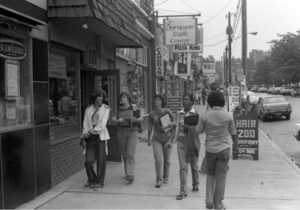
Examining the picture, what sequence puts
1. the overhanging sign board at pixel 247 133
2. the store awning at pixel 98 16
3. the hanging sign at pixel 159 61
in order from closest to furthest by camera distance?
the store awning at pixel 98 16 < the overhanging sign board at pixel 247 133 < the hanging sign at pixel 159 61

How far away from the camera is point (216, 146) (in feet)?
16.6

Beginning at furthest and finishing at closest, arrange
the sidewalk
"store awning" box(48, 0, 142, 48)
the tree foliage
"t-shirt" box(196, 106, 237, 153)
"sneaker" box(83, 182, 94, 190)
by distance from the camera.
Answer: the tree foliage → "sneaker" box(83, 182, 94, 190) → "store awning" box(48, 0, 142, 48) → the sidewalk → "t-shirt" box(196, 106, 237, 153)

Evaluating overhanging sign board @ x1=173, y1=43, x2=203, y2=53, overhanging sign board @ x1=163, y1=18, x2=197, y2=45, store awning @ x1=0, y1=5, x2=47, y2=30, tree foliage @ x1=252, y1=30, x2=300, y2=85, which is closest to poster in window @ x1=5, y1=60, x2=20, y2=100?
store awning @ x1=0, y1=5, x2=47, y2=30

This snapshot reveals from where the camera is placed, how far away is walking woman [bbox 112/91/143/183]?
703cm

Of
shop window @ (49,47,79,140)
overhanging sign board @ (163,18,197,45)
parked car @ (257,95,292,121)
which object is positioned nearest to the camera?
shop window @ (49,47,79,140)

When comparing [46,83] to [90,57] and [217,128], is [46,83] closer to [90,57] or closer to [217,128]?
[90,57]

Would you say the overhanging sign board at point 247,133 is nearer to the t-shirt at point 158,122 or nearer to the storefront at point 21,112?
the t-shirt at point 158,122

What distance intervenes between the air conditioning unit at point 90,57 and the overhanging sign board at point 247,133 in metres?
3.87

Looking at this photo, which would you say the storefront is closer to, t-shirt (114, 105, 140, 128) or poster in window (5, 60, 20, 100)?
poster in window (5, 60, 20, 100)

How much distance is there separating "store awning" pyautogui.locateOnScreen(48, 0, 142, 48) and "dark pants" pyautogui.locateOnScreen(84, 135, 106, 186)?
215cm

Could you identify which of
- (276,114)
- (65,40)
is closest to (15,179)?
(65,40)

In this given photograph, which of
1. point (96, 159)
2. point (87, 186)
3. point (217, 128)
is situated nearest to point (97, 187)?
point (87, 186)

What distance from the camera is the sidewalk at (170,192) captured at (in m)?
5.80

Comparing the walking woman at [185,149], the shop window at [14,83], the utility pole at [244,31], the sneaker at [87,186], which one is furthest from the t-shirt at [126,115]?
the utility pole at [244,31]
